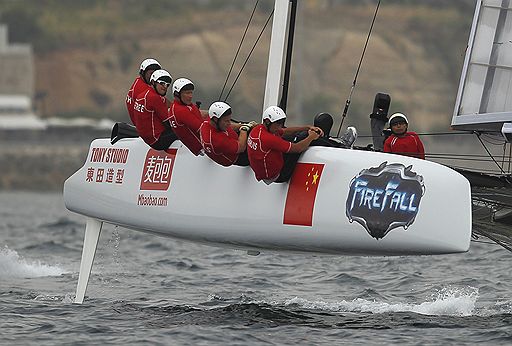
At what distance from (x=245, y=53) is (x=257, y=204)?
5828 cm

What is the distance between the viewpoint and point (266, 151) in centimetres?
866

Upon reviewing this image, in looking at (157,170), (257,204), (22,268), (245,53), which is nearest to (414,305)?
(257,204)

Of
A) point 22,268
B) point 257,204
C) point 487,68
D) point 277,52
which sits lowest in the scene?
point 22,268

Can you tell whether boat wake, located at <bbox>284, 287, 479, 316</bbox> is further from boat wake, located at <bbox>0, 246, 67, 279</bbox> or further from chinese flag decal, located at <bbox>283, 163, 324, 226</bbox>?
boat wake, located at <bbox>0, 246, 67, 279</bbox>

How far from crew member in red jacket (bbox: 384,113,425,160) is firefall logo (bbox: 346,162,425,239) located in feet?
2.48

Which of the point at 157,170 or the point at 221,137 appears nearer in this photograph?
the point at 221,137

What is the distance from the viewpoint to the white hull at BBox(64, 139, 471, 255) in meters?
8.02

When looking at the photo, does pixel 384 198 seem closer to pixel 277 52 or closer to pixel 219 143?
pixel 219 143

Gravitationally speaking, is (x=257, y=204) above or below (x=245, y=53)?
below

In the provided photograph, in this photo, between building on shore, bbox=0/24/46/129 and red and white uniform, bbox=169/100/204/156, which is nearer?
red and white uniform, bbox=169/100/204/156

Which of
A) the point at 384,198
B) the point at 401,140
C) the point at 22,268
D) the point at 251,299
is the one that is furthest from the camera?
the point at 22,268

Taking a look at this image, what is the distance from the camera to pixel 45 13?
233ft

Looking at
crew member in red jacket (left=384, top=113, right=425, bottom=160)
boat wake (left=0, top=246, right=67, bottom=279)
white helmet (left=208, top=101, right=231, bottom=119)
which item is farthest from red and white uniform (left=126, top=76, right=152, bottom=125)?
boat wake (left=0, top=246, right=67, bottom=279)

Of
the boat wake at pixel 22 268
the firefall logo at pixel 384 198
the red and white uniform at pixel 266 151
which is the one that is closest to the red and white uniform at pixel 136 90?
the red and white uniform at pixel 266 151
